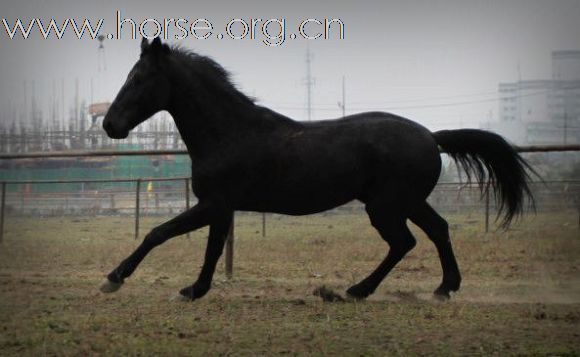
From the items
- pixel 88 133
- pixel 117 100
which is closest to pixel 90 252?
pixel 117 100

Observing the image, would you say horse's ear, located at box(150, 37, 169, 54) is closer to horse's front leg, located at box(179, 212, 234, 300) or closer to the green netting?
horse's front leg, located at box(179, 212, 234, 300)

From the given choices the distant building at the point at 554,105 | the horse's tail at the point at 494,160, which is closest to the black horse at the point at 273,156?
the horse's tail at the point at 494,160

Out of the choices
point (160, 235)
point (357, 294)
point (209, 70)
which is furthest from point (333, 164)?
point (160, 235)

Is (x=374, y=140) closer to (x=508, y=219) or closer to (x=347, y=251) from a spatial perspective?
(x=508, y=219)

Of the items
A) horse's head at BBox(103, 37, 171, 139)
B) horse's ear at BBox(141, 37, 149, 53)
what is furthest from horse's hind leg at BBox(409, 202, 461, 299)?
horse's ear at BBox(141, 37, 149, 53)

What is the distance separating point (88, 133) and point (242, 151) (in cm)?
2493

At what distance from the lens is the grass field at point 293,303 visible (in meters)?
4.52

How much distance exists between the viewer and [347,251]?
11523 mm

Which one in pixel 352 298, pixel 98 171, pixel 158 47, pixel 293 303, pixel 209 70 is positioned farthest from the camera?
pixel 98 171

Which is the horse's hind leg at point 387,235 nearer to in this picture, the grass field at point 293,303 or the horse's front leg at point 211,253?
the grass field at point 293,303

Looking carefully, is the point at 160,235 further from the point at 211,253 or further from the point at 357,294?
the point at 357,294

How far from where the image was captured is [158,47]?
6.38m

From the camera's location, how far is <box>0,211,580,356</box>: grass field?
178 inches

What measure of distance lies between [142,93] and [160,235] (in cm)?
126
